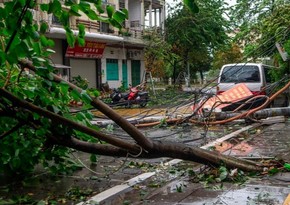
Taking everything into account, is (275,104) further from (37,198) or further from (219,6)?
(219,6)

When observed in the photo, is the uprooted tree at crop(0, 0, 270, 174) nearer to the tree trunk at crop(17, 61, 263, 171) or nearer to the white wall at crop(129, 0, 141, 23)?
the tree trunk at crop(17, 61, 263, 171)

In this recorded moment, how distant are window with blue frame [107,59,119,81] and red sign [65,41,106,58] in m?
1.93

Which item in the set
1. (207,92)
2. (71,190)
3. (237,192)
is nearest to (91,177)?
(71,190)

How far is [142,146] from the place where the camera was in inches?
223

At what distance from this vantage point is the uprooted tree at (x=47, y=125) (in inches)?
192

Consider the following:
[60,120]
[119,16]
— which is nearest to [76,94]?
[60,120]

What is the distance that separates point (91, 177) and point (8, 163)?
50.0 inches

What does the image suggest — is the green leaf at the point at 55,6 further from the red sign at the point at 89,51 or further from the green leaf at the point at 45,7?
the red sign at the point at 89,51

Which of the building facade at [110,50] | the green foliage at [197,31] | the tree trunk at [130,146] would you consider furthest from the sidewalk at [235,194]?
the green foliage at [197,31]

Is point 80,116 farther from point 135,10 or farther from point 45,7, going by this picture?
point 135,10

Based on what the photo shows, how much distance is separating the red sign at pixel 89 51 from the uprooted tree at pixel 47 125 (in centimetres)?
1990

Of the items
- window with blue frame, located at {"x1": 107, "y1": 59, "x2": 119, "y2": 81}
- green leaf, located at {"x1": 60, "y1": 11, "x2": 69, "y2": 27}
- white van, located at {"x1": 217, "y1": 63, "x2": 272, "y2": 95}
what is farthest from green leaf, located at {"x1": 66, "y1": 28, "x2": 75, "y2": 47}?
window with blue frame, located at {"x1": 107, "y1": 59, "x2": 119, "y2": 81}

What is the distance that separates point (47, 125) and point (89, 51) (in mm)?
21764

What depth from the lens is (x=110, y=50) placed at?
98.9 feet
